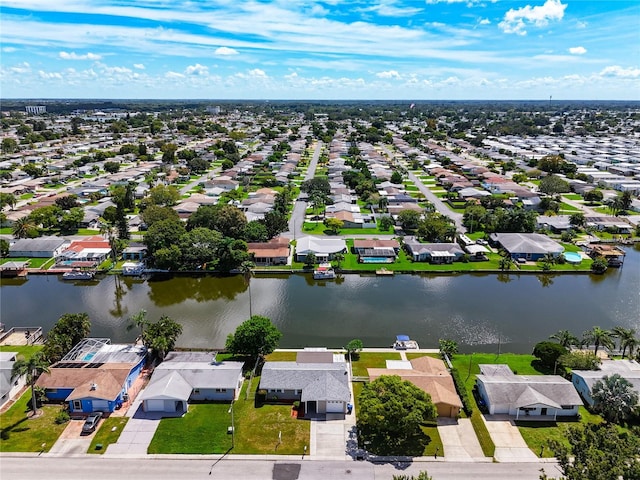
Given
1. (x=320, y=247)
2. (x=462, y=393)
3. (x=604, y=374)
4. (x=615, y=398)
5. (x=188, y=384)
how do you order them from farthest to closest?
(x=320, y=247)
(x=604, y=374)
(x=188, y=384)
(x=462, y=393)
(x=615, y=398)

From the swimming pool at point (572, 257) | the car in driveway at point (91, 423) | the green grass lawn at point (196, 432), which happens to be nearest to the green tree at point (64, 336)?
the car in driveway at point (91, 423)

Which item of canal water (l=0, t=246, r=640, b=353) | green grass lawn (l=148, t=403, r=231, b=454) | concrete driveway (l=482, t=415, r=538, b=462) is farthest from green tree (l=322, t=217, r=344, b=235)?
concrete driveway (l=482, t=415, r=538, b=462)

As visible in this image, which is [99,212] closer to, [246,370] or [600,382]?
[246,370]

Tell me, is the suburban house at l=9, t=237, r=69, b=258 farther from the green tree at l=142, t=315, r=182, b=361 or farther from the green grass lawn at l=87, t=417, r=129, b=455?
the green grass lawn at l=87, t=417, r=129, b=455

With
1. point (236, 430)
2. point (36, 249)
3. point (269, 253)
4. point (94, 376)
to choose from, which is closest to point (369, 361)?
point (236, 430)

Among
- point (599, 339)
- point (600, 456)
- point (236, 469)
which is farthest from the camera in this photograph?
point (599, 339)

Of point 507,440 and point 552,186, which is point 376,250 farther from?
point 552,186
